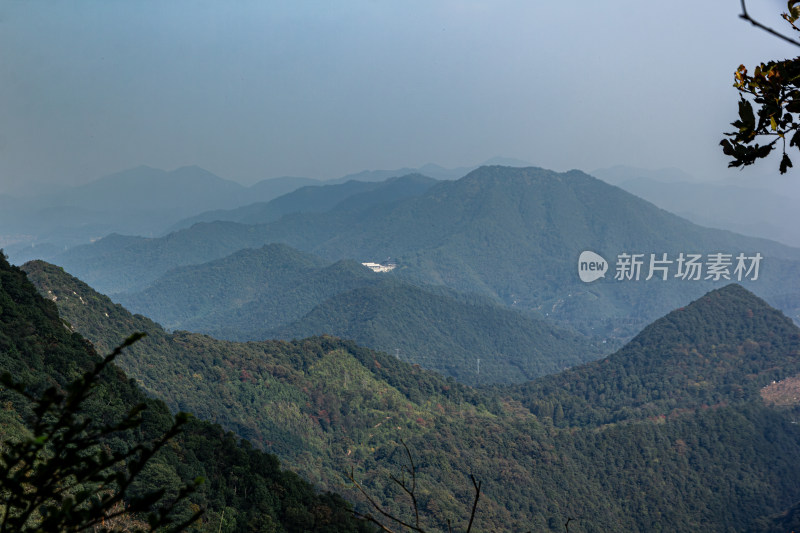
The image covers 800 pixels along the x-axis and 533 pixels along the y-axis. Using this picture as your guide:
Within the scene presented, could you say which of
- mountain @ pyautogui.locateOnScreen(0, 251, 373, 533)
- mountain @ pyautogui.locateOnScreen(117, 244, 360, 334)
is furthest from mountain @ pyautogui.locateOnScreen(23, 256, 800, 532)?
mountain @ pyautogui.locateOnScreen(117, 244, 360, 334)

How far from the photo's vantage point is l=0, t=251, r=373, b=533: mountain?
24188 millimetres

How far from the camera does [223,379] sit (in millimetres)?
56906

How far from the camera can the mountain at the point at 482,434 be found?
5106cm

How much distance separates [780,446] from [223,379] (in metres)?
51.5

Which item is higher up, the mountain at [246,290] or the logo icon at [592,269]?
the logo icon at [592,269]

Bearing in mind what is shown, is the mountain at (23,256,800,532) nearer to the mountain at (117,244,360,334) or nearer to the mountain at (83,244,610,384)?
the mountain at (83,244,610,384)

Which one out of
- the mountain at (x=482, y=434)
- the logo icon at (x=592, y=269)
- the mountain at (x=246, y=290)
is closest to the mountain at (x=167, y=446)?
the mountain at (x=482, y=434)

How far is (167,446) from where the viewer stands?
2808 centimetres

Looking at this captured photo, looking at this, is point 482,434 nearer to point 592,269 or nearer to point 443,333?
point 443,333

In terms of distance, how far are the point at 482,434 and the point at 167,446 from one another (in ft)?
120

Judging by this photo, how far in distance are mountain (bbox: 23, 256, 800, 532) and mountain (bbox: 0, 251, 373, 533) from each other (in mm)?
14440

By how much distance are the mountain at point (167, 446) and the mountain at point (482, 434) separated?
14.4 metres

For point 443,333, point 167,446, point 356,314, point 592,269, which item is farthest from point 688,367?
point 592,269

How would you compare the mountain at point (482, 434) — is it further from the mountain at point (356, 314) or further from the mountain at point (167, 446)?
the mountain at point (356, 314)
